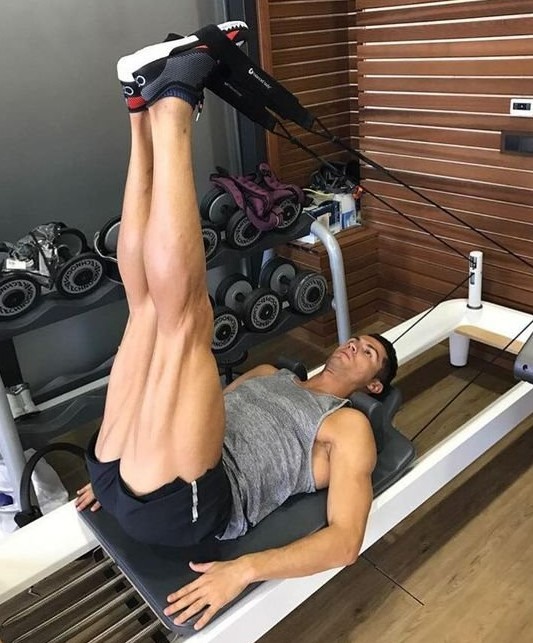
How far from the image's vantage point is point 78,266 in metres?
2.00

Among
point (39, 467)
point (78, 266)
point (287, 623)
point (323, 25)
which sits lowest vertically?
point (287, 623)

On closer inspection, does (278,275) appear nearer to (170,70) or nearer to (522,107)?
(522,107)

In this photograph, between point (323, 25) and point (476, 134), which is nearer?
point (476, 134)

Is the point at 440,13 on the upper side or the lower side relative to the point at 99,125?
upper

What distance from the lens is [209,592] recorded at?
1.31m

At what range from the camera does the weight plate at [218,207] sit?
234 cm

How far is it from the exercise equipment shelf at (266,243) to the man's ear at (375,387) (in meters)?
0.76

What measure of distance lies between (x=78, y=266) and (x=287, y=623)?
1189 millimetres

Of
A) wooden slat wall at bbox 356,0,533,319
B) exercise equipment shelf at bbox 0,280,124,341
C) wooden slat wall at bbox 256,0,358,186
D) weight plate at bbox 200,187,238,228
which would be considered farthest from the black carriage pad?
wooden slat wall at bbox 256,0,358,186

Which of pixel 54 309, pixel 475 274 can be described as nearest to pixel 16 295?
pixel 54 309

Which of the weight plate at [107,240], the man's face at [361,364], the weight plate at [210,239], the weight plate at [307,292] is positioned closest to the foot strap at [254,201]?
the weight plate at [210,239]

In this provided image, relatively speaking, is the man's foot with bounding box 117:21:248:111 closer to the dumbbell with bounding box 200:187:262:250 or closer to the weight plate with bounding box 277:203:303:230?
the dumbbell with bounding box 200:187:262:250

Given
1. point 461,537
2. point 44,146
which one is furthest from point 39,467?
point 461,537

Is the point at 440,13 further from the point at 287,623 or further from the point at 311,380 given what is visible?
the point at 287,623
